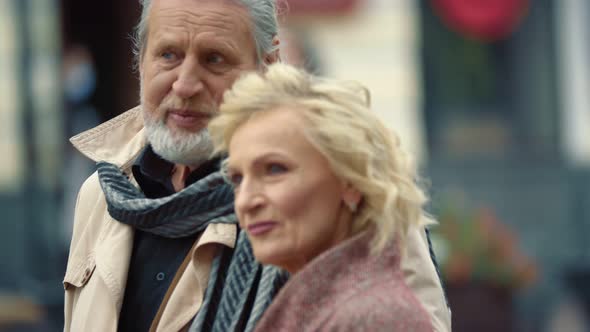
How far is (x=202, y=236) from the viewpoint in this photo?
259cm

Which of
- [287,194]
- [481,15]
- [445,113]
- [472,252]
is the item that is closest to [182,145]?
[287,194]

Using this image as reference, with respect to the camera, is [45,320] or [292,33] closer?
[45,320]

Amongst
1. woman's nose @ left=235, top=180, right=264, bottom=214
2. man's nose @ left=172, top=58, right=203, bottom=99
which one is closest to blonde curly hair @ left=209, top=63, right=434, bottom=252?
woman's nose @ left=235, top=180, right=264, bottom=214

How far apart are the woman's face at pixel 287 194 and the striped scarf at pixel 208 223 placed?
0.80ft

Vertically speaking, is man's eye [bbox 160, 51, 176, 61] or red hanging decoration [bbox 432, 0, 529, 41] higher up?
man's eye [bbox 160, 51, 176, 61]

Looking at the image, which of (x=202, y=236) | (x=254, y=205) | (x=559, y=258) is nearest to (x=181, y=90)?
(x=202, y=236)

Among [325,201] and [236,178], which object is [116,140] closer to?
[236,178]

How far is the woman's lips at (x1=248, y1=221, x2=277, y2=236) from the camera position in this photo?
211 cm

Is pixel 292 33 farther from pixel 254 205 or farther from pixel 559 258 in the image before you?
pixel 254 205

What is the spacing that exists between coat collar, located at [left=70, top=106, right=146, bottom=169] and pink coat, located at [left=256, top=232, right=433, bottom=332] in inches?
35.1

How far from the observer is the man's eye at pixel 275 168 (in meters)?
2.10

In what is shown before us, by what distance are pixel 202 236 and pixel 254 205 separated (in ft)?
1.65

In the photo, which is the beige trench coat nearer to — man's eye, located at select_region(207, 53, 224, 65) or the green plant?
man's eye, located at select_region(207, 53, 224, 65)

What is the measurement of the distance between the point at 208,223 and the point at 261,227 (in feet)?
1.69
